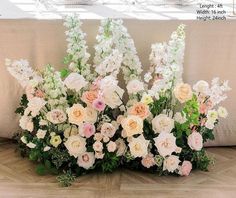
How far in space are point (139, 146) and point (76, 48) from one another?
494 mm

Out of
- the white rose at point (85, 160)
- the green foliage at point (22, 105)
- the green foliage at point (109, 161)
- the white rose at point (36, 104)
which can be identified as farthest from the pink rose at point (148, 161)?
the green foliage at point (22, 105)

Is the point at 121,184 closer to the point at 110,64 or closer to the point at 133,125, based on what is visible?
the point at 133,125

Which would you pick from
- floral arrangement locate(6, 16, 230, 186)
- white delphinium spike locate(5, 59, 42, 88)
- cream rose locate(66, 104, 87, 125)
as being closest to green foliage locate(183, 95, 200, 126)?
floral arrangement locate(6, 16, 230, 186)

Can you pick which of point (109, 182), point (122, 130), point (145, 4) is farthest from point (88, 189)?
point (145, 4)

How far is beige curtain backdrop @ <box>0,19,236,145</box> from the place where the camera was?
2451 millimetres

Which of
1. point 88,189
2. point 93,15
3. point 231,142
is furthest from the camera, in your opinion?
point 231,142

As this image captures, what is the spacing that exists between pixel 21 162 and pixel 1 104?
32cm

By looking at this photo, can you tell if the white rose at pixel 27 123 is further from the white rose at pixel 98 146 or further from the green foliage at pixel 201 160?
→ the green foliage at pixel 201 160

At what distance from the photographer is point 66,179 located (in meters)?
2.28

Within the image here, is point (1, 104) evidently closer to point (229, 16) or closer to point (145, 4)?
point (145, 4)

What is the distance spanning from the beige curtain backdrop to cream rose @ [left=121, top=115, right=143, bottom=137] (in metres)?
0.39

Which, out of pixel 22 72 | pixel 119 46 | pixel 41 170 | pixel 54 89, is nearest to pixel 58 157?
pixel 41 170

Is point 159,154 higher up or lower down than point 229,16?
lower down

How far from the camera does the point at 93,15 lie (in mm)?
2469
